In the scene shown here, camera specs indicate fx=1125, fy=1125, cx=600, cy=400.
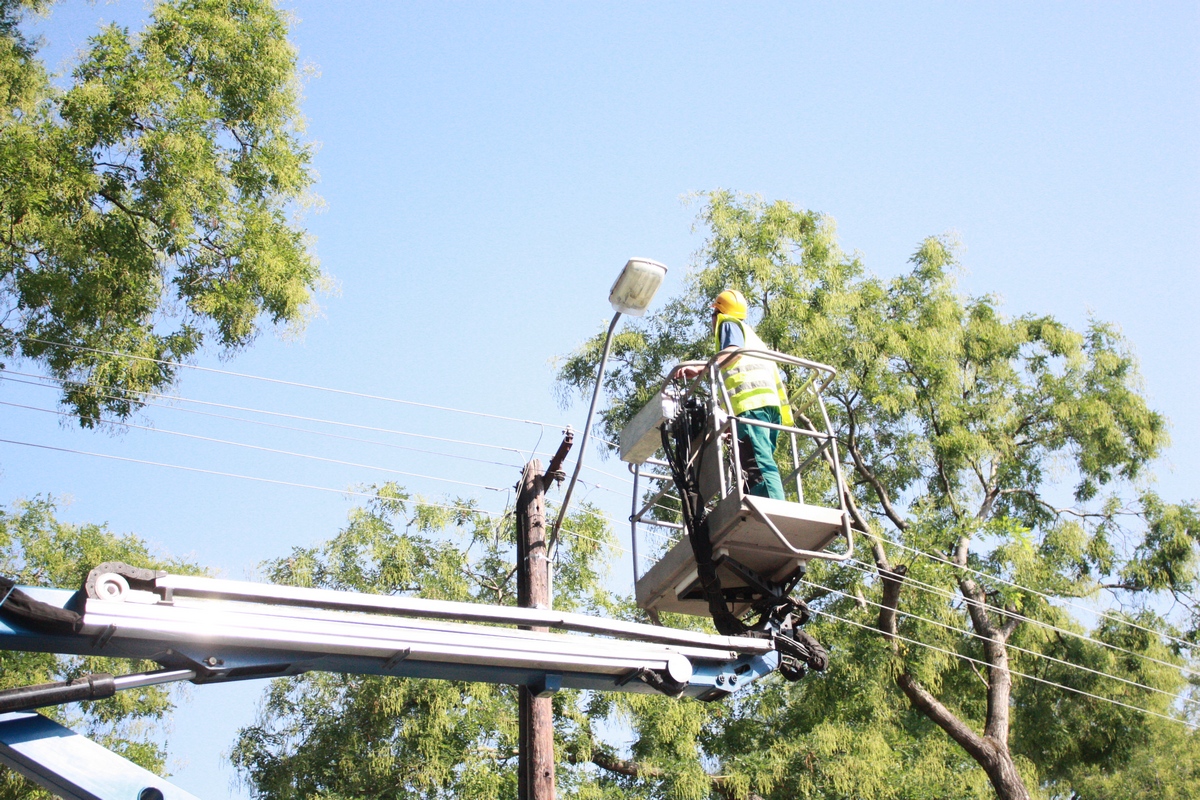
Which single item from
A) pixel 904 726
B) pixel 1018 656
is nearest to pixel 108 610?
pixel 904 726

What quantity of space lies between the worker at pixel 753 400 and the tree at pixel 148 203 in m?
6.11

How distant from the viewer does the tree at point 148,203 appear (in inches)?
428

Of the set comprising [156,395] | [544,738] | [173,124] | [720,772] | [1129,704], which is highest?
[173,124]

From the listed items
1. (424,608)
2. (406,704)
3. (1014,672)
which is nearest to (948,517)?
(1014,672)

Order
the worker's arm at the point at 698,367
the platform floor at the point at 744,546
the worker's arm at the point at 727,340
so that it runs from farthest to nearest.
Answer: the worker's arm at the point at 727,340
the worker's arm at the point at 698,367
the platform floor at the point at 744,546

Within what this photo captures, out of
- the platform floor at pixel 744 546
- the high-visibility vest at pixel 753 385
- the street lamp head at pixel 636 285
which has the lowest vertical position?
the platform floor at pixel 744 546

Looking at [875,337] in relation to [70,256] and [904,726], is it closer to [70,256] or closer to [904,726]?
[904,726]

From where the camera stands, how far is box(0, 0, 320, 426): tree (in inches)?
428

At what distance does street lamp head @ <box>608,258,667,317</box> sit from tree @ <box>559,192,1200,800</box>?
24.6ft

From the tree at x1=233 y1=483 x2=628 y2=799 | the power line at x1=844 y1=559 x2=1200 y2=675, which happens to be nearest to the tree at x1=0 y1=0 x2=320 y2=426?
the tree at x1=233 y1=483 x2=628 y2=799

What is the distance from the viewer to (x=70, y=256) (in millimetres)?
10805

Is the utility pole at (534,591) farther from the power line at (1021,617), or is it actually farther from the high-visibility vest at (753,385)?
the power line at (1021,617)

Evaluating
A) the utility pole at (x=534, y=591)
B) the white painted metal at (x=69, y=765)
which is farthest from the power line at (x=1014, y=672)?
the white painted metal at (x=69, y=765)

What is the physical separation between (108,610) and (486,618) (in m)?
1.49
